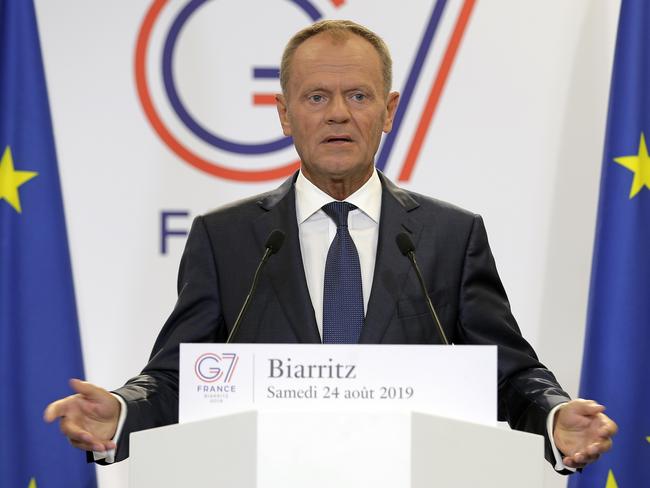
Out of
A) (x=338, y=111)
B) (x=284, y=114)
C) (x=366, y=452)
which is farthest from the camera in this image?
(x=284, y=114)

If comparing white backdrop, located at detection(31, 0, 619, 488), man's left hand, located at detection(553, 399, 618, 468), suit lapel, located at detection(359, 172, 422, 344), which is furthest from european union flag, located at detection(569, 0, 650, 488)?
man's left hand, located at detection(553, 399, 618, 468)

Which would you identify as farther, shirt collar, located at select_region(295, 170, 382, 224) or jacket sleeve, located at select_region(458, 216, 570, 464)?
shirt collar, located at select_region(295, 170, 382, 224)

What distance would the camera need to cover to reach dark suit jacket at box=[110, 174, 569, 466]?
214 centimetres

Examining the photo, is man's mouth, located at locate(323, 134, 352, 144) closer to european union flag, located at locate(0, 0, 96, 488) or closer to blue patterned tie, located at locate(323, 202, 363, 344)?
blue patterned tie, located at locate(323, 202, 363, 344)

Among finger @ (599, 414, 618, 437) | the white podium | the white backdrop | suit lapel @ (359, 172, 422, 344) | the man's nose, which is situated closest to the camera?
the white podium

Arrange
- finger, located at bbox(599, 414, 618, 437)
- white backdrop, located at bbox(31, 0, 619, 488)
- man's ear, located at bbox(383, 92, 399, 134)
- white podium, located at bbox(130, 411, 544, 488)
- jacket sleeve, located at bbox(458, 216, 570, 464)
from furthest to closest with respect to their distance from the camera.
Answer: white backdrop, located at bbox(31, 0, 619, 488) → man's ear, located at bbox(383, 92, 399, 134) → jacket sleeve, located at bbox(458, 216, 570, 464) → finger, located at bbox(599, 414, 618, 437) → white podium, located at bbox(130, 411, 544, 488)

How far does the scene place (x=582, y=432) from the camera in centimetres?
170

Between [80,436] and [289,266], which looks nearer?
[80,436]

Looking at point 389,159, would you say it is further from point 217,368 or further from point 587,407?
point 217,368

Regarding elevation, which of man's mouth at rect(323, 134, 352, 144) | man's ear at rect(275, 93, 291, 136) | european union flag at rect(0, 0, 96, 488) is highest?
man's ear at rect(275, 93, 291, 136)

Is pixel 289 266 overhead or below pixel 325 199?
below

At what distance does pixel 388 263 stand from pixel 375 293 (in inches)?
3.7

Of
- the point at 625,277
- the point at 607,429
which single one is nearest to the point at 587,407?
the point at 607,429

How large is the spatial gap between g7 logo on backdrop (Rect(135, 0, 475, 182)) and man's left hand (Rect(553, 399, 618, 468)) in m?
1.81
